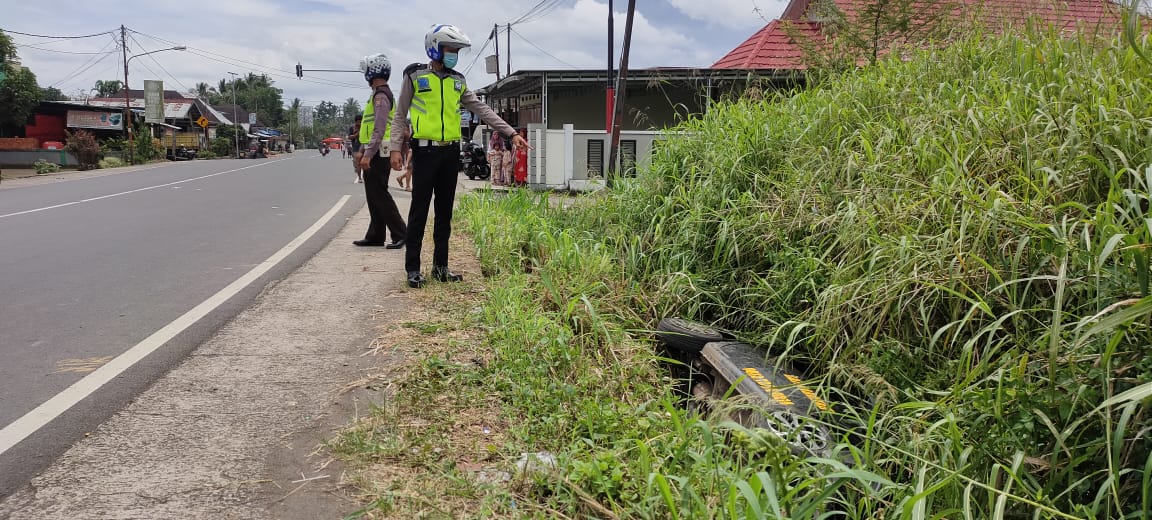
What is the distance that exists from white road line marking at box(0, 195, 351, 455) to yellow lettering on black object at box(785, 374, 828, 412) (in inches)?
119

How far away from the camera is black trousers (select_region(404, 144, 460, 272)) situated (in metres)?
5.38

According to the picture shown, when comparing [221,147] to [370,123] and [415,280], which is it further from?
[415,280]

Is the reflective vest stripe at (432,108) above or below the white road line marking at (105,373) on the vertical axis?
above

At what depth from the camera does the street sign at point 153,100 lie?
157 feet

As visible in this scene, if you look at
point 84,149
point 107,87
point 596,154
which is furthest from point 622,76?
point 107,87

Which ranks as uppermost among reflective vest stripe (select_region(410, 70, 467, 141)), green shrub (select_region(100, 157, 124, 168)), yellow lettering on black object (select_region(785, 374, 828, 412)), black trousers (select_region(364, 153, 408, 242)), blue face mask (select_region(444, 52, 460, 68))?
blue face mask (select_region(444, 52, 460, 68))

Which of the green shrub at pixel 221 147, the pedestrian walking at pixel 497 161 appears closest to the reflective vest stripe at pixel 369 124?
the pedestrian walking at pixel 497 161

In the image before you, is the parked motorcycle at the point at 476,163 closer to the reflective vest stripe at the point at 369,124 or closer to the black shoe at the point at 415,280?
the reflective vest stripe at the point at 369,124

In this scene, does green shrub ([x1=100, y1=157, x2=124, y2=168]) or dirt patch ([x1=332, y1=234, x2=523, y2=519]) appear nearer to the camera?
dirt patch ([x1=332, y1=234, x2=523, y2=519])

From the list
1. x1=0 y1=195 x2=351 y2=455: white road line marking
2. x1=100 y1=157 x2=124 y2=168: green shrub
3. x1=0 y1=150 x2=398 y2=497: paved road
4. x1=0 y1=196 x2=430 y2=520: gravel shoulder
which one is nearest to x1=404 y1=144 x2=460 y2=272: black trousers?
x1=0 y1=196 x2=430 y2=520: gravel shoulder

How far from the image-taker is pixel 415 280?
5.43 meters

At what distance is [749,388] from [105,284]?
487 centimetres

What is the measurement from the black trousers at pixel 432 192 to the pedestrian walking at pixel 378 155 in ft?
4.10

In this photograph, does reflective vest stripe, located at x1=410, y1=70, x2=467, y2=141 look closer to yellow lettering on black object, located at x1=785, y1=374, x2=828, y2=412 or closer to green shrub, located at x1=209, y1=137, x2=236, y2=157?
yellow lettering on black object, located at x1=785, y1=374, x2=828, y2=412
